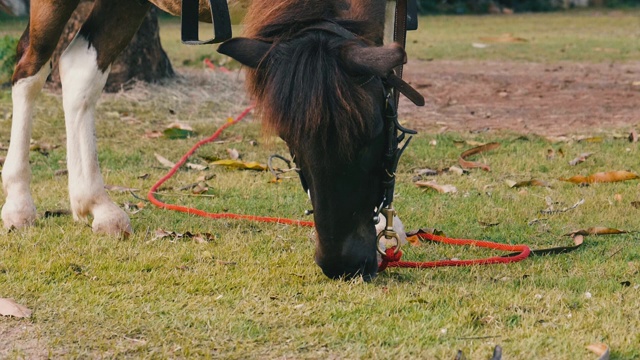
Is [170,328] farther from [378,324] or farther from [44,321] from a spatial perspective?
[378,324]

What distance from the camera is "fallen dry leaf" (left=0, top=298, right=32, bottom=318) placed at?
3.53m

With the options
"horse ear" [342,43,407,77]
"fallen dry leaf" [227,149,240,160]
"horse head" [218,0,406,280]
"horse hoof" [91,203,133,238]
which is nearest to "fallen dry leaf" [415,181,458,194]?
"fallen dry leaf" [227,149,240,160]

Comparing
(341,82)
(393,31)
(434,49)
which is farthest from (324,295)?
(434,49)

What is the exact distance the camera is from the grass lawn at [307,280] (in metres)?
3.28

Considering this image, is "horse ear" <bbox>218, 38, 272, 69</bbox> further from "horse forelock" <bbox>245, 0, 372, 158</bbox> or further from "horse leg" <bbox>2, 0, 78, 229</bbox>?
"horse leg" <bbox>2, 0, 78, 229</bbox>

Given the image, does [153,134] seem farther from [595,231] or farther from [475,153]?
[595,231]

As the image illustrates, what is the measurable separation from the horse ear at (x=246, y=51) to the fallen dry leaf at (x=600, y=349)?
4.90 ft

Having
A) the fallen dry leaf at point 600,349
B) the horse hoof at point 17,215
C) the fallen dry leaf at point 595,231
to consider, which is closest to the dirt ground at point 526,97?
the fallen dry leaf at point 595,231

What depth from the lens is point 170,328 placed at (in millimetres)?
3396

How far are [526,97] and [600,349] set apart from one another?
705 centimetres

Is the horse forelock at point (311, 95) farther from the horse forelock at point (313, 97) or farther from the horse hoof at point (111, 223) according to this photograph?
the horse hoof at point (111, 223)

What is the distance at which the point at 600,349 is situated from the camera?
316 cm

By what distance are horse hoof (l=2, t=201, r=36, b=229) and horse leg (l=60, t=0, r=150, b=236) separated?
0.22 meters

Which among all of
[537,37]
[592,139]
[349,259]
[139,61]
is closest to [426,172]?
[592,139]
